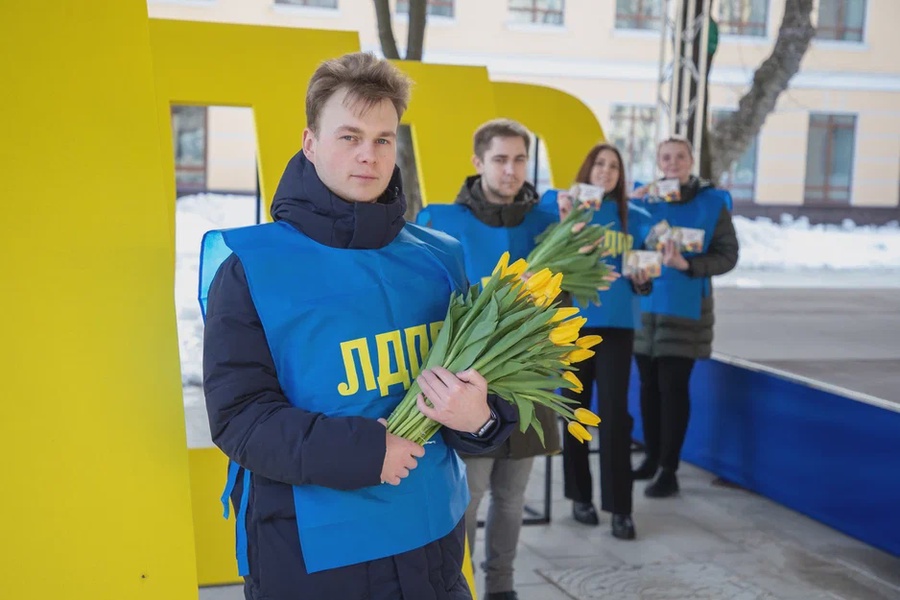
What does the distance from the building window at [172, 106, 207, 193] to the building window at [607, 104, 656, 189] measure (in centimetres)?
691

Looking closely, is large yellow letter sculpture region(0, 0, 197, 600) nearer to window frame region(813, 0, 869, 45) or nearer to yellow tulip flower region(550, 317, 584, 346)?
yellow tulip flower region(550, 317, 584, 346)

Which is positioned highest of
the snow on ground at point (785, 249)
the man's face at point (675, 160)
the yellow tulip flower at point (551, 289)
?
the man's face at point (675, 160)

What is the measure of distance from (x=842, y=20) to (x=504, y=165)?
725 inches

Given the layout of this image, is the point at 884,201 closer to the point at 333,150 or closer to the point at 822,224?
the point at 822,224

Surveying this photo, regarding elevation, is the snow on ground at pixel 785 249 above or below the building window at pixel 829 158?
below

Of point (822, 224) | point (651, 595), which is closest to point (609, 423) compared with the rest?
point (651, 595)

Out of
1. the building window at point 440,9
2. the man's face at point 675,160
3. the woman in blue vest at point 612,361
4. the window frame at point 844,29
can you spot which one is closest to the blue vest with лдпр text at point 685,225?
the man's face at point 675,160

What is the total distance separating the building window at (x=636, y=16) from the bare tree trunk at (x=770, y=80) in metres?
8.65

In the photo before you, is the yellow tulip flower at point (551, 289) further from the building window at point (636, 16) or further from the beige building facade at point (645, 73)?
the building window at point (636, 16)

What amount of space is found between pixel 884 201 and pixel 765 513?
1765 cm

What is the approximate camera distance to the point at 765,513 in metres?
5.07

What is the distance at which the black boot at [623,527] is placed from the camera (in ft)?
15.1

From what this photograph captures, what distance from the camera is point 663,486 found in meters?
5.30

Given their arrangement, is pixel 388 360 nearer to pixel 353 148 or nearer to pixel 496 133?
pixel 353 148
